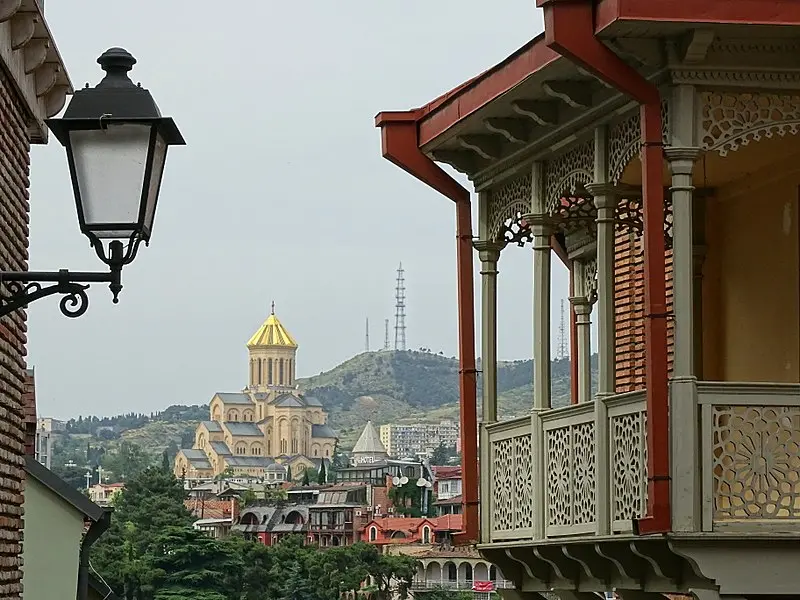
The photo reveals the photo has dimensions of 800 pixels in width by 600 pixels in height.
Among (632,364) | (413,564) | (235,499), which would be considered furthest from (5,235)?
(235,499)

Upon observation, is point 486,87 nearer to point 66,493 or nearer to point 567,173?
point 567,173

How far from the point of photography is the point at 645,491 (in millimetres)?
10664

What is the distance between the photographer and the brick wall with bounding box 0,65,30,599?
33.7 feet

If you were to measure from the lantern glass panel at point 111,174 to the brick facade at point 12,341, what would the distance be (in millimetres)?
3046

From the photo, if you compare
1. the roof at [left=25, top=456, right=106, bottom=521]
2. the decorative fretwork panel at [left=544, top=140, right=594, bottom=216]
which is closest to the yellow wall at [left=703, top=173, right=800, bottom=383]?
the decorative fretwork panel at [left=544, top=140, right=594, bottom=216]

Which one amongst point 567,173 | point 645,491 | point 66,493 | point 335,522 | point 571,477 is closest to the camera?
point 645,491

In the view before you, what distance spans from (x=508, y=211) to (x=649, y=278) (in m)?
3.45

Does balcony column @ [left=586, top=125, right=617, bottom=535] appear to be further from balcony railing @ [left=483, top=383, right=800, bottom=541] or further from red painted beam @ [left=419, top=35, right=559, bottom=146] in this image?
red painted beam @ [left=419, top=35, right=559, bottom=146]

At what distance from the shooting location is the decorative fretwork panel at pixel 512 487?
42.4ft

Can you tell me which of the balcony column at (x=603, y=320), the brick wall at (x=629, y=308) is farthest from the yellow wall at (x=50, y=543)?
the balcony column at (x=603, y=320)

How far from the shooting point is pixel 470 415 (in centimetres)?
1422

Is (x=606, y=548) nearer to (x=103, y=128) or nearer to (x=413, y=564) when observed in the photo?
(x=103, y=128)

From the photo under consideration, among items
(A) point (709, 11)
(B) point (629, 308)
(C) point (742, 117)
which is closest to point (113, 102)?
(A) point (709, 11)

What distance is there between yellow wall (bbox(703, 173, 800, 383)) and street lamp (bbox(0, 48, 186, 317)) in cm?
681
